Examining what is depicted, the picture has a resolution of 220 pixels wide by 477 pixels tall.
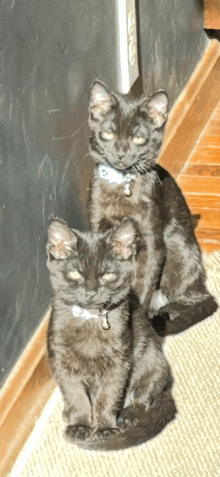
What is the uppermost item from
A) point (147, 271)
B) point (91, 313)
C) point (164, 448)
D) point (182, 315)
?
point (91, 313)

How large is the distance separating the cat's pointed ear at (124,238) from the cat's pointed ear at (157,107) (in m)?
0.41

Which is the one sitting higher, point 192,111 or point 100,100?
point 100,100

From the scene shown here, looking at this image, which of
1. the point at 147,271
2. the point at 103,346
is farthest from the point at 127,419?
the point at 147,271

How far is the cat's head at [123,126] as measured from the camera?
217 centimetres

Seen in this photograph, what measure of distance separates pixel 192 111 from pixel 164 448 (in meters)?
1.63

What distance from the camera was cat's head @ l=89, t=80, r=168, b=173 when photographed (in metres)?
2.17

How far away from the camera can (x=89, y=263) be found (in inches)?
75.5

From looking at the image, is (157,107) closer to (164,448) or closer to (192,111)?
(164,448)

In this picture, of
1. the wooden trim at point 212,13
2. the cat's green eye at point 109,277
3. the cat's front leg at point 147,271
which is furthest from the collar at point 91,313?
the wooden trim at point 212,13

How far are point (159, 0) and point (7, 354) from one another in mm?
1490

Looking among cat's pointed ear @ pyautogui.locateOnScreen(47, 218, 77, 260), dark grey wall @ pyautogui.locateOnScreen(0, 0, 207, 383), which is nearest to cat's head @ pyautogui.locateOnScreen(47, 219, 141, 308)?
cat's pointed ear @ pyautogui.locateOnScreen(47, 218, 77, 260)

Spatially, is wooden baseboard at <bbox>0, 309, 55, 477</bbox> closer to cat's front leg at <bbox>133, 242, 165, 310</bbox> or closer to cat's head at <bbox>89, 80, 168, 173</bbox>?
cat's front leg at <bbox>133, 242, 165, 310</bbox>

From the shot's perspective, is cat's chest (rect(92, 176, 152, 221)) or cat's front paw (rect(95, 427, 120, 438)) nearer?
cat's front paw (rect(95, 427, 120, 438))

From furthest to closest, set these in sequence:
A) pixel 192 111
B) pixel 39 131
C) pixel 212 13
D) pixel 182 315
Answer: pixel 212 13
pixel 192 111
pixel 182 315
pixel 39 131
